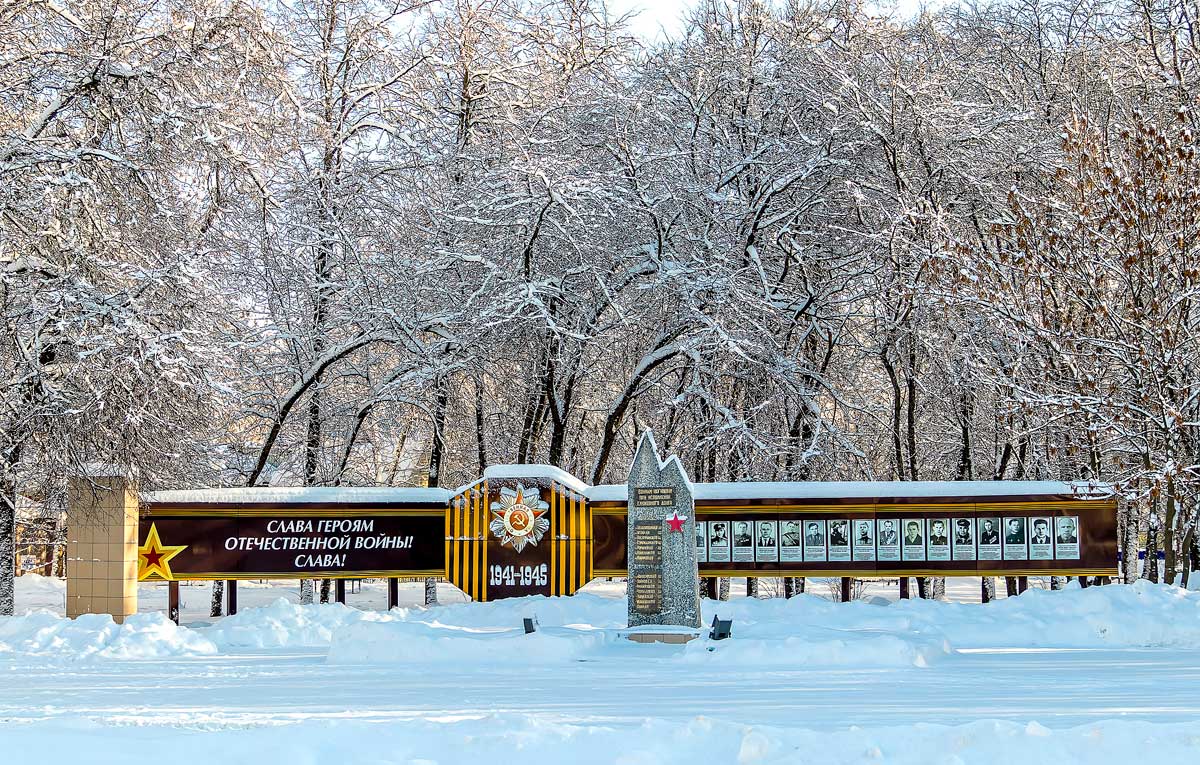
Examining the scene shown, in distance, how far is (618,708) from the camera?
10.4 meters

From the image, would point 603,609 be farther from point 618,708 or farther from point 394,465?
point 394,465

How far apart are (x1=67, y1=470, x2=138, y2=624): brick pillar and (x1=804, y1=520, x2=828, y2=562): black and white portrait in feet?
35.8

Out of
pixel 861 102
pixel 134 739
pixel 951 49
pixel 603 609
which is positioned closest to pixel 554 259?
pixel 861 102

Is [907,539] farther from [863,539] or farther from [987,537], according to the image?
[987,537]

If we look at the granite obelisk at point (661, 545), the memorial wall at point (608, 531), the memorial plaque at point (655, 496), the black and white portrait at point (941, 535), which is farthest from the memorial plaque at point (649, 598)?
the black and white portrait at point (941, 535)

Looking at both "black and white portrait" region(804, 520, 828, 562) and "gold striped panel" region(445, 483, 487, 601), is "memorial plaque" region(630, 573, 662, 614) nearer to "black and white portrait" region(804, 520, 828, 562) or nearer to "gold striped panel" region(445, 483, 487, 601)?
"gold striped panel" region(445, 483, 487, 601)

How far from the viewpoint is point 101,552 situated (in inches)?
737

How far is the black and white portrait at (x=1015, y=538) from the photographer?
65.4ft

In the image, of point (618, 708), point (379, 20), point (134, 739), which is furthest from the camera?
point (379, 20)

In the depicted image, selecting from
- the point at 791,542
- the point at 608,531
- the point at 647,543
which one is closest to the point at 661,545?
the point at 647,543

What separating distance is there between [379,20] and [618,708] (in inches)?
779

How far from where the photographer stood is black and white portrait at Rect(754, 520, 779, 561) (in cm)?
2011

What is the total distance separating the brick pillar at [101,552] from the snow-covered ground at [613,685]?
222 cm

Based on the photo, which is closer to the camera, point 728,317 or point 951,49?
point 728,317
